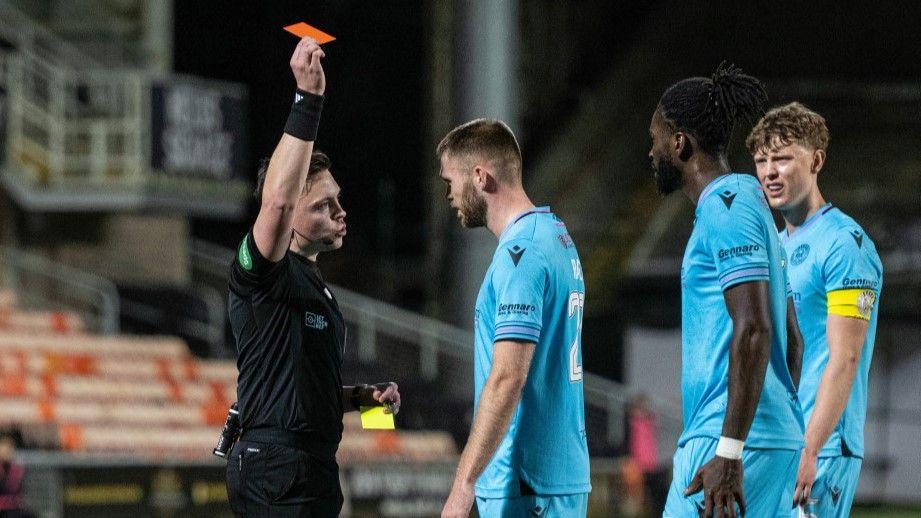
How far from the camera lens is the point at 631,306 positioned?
24250mm

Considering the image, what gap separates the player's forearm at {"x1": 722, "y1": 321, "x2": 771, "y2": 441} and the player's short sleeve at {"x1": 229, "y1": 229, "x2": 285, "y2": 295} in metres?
1.47

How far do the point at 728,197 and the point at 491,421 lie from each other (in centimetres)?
94

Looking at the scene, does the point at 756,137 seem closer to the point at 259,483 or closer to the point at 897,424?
the point at 259,483

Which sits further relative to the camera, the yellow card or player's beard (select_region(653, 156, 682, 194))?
the yellow card

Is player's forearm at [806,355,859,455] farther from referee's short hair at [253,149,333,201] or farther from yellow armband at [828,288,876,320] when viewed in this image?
referee's short hair at [253,149,333,201]

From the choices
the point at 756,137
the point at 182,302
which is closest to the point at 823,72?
the point at 182,302

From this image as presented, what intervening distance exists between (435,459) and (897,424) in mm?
10815

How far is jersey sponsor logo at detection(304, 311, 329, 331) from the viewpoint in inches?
206

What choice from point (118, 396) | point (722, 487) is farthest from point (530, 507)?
point (118, 396)

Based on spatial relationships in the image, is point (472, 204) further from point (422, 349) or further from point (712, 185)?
point (422, 349)

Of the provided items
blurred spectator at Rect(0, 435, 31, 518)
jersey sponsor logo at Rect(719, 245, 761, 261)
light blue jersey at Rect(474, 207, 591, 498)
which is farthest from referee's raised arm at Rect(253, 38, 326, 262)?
blurred spectator at Rect(0, 435, 31, 518)

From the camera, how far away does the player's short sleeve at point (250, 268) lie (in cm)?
495

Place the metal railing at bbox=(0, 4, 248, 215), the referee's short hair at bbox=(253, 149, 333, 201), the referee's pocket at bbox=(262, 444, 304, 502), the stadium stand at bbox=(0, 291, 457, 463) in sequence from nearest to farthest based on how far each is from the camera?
the referee's pocket at bbox=(262, 444, 304, 502), the referee's short hair at bbox=(253, 149, 333, 201), the stadium stand at bbox=(0, 291, 457, 463), the metal railing at bbox=(0, 4, 248, 215)

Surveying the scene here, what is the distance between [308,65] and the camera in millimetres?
4715
